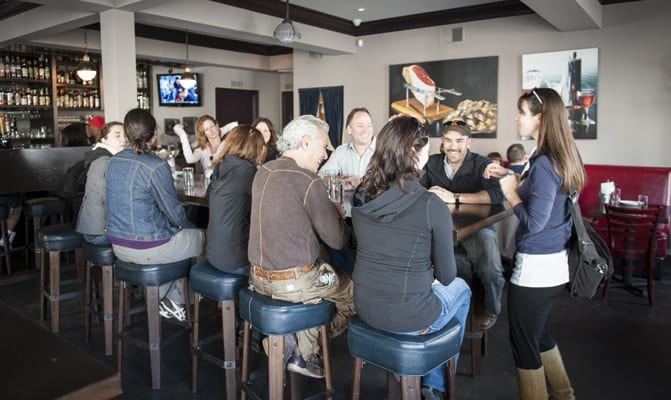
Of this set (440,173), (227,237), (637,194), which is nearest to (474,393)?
A: (440,173)

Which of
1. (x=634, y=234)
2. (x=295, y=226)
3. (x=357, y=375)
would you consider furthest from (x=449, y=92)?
(x=357, y=375)

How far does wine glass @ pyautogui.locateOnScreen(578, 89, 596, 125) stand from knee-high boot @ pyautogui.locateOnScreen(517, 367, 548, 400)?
15.7 ft

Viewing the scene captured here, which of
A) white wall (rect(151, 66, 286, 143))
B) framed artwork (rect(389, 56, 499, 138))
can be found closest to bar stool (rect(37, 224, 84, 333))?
framed artwork (rect(389, 56, 499, 138))

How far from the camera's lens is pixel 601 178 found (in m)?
5.91

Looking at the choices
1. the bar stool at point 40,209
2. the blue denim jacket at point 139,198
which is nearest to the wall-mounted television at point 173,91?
the bar stool at point 40,209

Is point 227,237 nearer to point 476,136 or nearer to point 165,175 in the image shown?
point 165,175

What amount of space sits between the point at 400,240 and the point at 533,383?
1.02 meters

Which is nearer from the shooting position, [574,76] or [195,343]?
[195,343]

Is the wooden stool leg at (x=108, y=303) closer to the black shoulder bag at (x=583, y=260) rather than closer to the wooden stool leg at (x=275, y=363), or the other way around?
the wooden stool leg at (x=275, y=363)

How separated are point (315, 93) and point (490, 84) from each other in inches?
121

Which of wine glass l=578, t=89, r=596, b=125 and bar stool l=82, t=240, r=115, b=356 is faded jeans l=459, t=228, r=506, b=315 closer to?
bar stool l=82, t=240, r=115, b=356

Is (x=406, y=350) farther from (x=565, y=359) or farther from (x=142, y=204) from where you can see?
(x=565, y=359)

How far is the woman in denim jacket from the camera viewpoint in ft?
9.40

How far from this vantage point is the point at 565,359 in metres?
3.34
